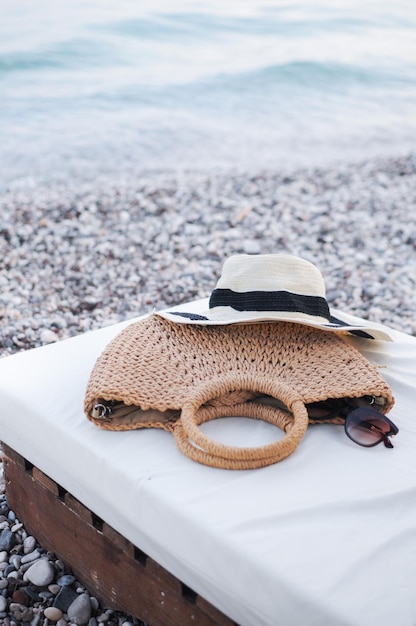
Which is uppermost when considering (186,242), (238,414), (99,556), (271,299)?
(271,299)

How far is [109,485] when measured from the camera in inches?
54.2

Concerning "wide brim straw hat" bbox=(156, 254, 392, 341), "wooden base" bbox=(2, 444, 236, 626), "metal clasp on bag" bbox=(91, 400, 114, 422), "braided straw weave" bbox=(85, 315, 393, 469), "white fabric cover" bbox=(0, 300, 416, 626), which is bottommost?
"wooden base" bbox=(2, 444, 236, 626)

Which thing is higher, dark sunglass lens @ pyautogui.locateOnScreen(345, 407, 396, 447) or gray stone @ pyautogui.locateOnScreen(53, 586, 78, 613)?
dark sunglass lens @ pyautogui.locateOnScreen(345, 407, 396, 447)

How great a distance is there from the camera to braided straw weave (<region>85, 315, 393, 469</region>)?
1.39 metres

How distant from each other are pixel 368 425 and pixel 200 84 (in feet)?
36.1

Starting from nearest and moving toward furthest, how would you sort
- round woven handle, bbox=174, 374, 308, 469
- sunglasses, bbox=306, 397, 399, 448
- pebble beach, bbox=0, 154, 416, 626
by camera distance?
round woven handle, bbox=174, 374, 308, 469 < sunglasses, bbox=306, 397, 399, 448 < pebble beach, bbox=0, 154, 416, 626

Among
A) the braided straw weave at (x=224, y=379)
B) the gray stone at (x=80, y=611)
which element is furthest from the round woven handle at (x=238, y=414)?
the gray stone at (x=80, y=611)

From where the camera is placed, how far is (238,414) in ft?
4.95

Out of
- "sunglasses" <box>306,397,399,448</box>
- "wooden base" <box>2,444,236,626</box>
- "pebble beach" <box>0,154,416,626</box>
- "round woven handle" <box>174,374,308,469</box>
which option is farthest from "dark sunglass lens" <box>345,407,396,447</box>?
"pebble beach" <box>0,154,416,626</box>

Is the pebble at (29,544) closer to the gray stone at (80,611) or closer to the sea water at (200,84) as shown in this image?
the gray stone at (80,611)

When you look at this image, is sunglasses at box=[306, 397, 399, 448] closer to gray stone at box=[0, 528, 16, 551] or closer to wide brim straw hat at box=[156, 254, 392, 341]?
wide brim straw hat at box=[156, 254, 392, 341]

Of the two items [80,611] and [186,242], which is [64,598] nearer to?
[80,611]

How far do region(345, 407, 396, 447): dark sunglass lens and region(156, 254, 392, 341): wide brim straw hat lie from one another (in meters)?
0.35

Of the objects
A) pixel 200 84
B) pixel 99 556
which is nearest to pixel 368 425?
pixel 99 556
